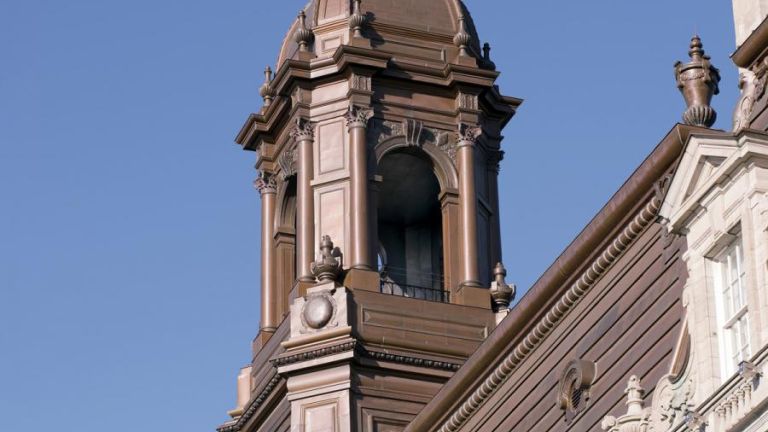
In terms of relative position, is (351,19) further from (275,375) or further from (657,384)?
(657,384)

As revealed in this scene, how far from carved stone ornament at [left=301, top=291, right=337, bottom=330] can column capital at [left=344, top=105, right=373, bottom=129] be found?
15.1 feet

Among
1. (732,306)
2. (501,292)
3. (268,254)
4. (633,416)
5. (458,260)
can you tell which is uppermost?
(268,254)

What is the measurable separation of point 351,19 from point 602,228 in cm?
1890

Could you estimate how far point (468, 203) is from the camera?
5444 centimetres

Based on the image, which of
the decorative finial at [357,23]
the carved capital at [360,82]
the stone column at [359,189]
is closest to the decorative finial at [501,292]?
A: the stone column at [359,189]

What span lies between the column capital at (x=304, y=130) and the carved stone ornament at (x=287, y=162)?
934mm

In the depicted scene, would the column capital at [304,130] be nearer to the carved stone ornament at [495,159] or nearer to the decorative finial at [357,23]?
the decorative finial at [357,23]

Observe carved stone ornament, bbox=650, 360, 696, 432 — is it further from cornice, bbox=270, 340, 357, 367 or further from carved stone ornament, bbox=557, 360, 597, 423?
cornice, bbox=270, 340, 357, 367

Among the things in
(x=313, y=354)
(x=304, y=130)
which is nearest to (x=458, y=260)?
(x=304, y=130)

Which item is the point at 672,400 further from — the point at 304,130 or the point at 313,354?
the point at 304,130

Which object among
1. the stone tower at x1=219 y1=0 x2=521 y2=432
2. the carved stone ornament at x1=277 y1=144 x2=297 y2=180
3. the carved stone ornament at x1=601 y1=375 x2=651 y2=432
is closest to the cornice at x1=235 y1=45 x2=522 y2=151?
the stone tower at x1=219 y1=0 x2=521 y2=432

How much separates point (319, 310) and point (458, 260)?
172 inches

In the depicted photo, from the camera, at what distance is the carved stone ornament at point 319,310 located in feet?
168

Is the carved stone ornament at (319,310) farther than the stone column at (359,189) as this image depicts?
No
